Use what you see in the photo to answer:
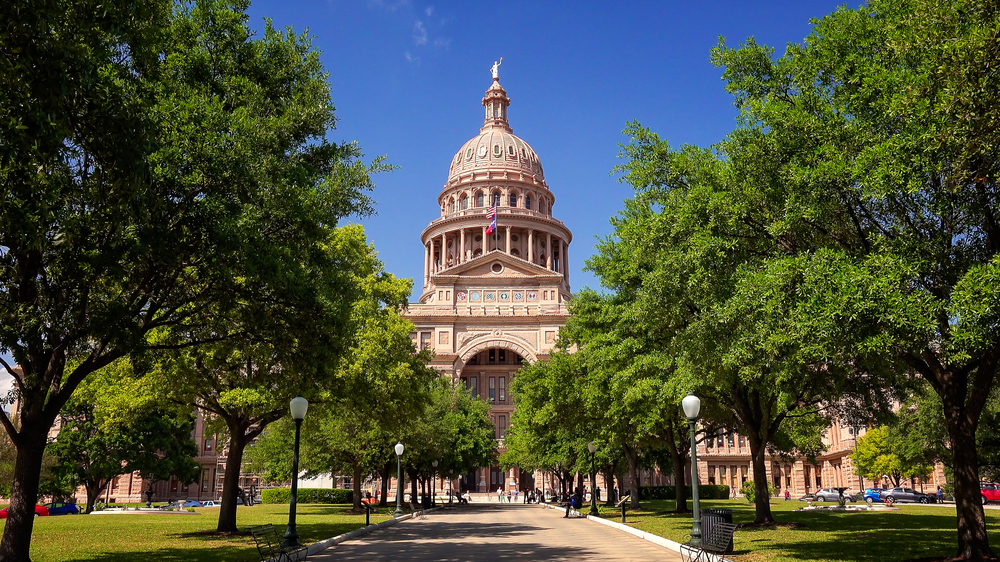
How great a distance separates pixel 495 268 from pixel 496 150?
34868 millimetres

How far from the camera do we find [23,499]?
47.8ft

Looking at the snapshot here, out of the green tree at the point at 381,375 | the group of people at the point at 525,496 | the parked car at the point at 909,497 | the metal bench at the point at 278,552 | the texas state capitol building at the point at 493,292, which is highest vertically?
Result: the texas state capitol building at the point at 493,292

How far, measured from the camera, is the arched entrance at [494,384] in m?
94.2

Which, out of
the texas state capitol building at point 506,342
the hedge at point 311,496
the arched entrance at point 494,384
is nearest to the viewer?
the hedge at point 311,496

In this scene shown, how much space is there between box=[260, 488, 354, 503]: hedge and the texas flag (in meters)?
46.8

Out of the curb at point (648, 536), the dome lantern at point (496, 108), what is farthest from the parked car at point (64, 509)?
the dome lantern at point (496, 108)

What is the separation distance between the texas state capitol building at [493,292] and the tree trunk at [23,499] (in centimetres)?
7463

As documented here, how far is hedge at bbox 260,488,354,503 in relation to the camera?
71.2 metres

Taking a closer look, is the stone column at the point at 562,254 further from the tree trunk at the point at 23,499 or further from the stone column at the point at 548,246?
the tree trunk at the point at 23,499

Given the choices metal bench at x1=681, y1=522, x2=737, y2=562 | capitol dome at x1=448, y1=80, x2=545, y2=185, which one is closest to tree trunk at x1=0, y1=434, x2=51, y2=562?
metal bench at x1=681, y1=522, x2=737, y2=562

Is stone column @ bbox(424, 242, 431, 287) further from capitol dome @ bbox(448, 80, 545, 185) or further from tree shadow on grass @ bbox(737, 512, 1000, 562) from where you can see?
tree shadow on grass @ bbox(737, 512, 1000, 562)

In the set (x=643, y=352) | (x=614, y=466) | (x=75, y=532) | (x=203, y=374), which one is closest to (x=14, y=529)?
(x=203, y=374)

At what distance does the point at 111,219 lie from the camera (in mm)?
12406

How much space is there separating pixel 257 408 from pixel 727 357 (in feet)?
52.4
